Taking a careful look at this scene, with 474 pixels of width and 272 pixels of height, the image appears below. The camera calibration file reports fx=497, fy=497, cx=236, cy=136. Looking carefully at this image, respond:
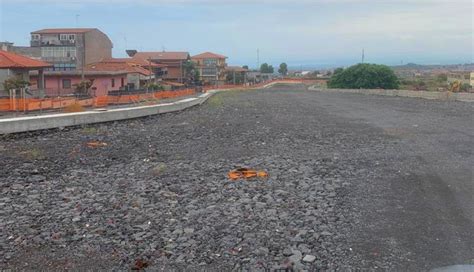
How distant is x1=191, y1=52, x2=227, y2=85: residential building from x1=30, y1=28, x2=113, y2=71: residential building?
2218 cm

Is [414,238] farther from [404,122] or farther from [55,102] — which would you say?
[55,102]

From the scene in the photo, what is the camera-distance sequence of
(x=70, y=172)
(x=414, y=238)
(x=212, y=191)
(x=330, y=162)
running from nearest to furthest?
(x=414, y=238) → (x=212, y=191) → (x=70, y=172) → (x=330, y=162)

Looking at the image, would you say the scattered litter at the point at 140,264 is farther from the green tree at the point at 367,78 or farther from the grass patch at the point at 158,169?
the green tree at the point at 367,78

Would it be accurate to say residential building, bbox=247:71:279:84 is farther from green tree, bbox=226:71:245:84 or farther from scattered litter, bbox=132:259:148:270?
scattered litter, bbox=132:259:148:270

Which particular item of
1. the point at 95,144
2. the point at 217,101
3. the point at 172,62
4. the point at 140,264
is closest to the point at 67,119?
the point at 95,144

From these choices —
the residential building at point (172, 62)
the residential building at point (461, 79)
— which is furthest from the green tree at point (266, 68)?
the residential building at point (461, 79)

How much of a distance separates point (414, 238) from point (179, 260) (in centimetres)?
256

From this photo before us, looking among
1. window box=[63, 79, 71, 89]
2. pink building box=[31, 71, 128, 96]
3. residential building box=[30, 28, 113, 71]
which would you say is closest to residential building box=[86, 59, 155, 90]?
pink building box=[31, 71, 128, 96]

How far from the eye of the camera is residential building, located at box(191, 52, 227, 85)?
101375 millimetres

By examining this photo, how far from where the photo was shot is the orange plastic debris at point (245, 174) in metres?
8.69

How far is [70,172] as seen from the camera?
9.34 metres

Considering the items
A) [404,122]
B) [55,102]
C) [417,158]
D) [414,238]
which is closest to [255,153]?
[417,158]

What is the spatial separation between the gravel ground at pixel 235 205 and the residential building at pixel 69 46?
5899cm

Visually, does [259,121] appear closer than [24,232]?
No
